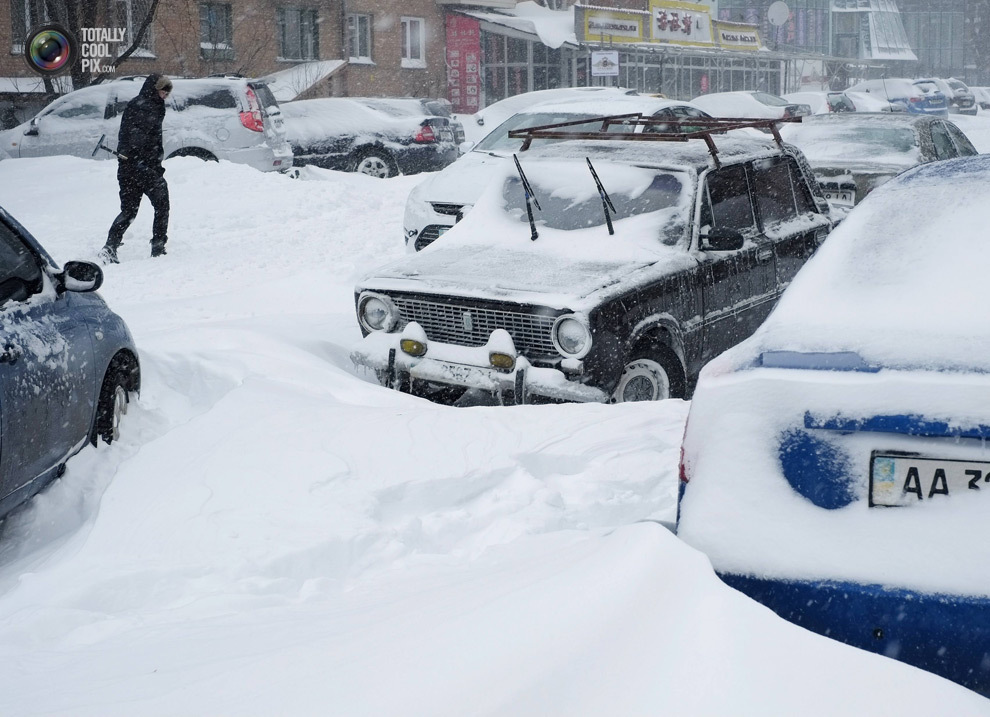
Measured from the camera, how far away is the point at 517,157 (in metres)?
7.10

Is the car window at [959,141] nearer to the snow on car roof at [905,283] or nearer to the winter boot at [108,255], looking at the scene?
the winter boot at [108,255]

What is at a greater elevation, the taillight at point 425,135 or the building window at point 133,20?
the building window at point 133,20

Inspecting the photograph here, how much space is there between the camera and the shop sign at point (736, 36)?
46.0 metres

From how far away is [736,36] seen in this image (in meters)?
47.1

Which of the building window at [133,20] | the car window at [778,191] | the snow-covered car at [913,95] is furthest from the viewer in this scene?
the snow-covered car at [913,95]

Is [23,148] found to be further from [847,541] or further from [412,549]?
[847,541]

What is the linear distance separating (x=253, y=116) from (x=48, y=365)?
12.8 metres

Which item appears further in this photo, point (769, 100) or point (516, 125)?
point (769, 100)

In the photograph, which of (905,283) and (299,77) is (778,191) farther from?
(299,77)

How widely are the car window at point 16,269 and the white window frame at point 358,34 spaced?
1143 inches

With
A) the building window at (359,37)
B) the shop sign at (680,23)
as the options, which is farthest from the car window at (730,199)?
the shop sign at (680,23)

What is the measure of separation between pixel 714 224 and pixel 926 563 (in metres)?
4.40

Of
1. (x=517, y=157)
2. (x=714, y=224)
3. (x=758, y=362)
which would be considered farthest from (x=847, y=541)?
(x=517, y=157)

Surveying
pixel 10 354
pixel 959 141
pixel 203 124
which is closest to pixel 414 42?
pixel 203 124
